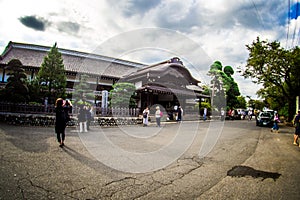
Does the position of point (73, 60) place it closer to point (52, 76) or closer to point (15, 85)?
point (52, 76)

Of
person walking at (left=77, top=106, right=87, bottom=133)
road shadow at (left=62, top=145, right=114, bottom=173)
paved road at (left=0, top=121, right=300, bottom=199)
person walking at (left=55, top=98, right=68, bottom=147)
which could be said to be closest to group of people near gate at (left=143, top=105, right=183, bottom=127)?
person walking at (left=77, top=106, right=87, bottom=133)

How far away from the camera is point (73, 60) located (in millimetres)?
26062

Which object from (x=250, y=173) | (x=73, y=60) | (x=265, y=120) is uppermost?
(x=73, y=60)

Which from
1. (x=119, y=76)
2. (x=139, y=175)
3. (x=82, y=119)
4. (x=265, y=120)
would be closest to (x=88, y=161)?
(x=139, y=175)

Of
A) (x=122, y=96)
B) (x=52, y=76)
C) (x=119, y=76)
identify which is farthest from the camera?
(x=119, y=76)

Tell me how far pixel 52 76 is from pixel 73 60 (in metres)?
13.8

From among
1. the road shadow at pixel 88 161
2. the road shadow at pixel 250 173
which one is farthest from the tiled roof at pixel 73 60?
the road shadow at pixel 250 173

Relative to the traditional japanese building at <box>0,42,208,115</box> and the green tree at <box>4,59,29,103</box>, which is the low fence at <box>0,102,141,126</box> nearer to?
the green tree at <box>4,59,29,103</box>

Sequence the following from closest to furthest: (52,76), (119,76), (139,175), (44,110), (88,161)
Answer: (139,175) → (88,161) → (44,110) → (52,76) → (119,76)

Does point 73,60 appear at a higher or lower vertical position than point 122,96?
higher

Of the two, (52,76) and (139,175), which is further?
(52,76)

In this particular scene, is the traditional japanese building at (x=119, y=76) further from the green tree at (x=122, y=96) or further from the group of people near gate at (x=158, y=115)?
the group of people near gate at (x=158, y=115)

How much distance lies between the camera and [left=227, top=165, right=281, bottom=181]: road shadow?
144 inches

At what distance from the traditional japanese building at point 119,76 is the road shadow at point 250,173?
534 inches
